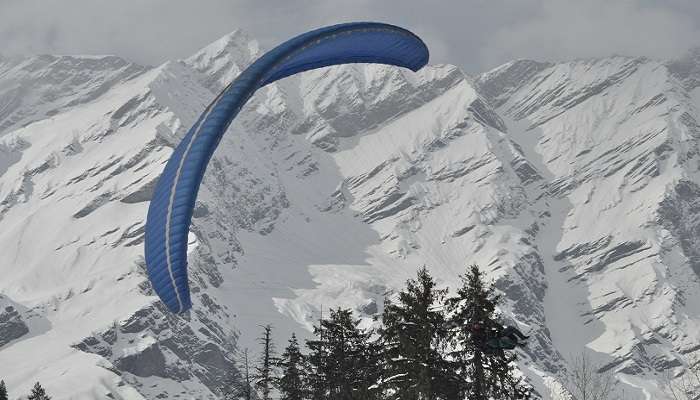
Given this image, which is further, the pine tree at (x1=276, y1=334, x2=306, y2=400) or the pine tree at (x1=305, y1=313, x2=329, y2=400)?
the pine tree at (x1=276, y1=334, x2=306, y2=400)

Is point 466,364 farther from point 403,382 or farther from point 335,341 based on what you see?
point 335,341

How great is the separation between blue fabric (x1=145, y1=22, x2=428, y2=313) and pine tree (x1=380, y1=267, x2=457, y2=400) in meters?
7.34

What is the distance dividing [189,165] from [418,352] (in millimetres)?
9058

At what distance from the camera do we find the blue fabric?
21297mm

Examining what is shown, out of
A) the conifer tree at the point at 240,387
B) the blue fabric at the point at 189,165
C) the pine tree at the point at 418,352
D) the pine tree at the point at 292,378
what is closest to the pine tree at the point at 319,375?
the pine tree at the point at 292,378

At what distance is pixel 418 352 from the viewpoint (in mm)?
27516

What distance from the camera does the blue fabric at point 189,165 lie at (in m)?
21.3

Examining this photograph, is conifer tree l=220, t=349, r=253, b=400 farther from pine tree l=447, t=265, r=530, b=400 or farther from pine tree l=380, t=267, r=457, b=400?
pine tree l=447, t=265, r=530, b=400

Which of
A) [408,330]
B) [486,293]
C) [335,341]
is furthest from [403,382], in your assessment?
[335,341]

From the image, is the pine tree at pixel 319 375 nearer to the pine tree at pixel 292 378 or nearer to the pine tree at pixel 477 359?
the pine tree at pixel 292 378

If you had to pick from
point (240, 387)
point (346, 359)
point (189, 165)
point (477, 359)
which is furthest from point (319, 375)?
point (189, 165)

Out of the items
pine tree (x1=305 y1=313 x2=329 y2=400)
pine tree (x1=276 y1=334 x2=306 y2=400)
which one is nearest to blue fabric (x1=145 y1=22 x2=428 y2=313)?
pine tree (x1=305 y1=313 x2=329 y2=400)

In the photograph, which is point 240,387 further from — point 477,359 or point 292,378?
point 477,359

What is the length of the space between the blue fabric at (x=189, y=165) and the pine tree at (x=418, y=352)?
7.34 meters
